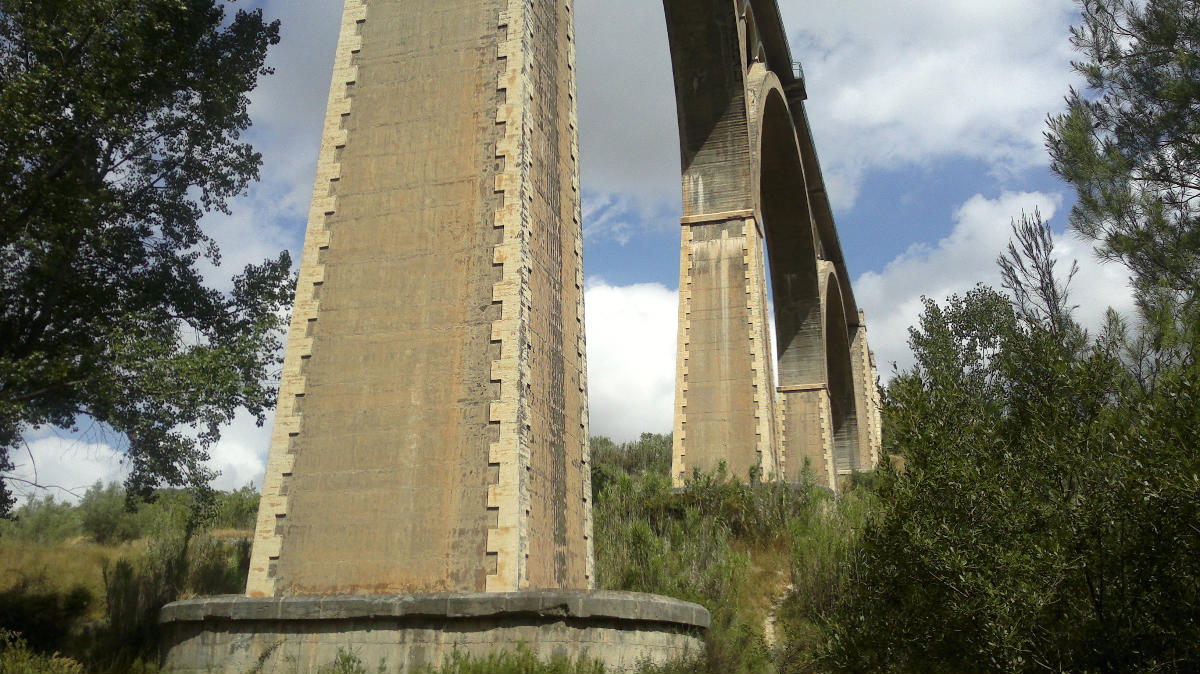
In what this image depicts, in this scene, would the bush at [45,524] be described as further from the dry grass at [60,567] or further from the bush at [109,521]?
the dry grass at [60,567]

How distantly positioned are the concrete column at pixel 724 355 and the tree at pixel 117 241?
24.6 feet

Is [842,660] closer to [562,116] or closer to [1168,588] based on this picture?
[1168,588]

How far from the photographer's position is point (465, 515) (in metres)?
7.46

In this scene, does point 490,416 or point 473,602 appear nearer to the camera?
point 473,602

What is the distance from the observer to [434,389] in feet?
26.3

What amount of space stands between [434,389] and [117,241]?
665 centimetres

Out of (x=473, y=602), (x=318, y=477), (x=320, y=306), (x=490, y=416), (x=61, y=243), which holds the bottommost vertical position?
(x=473, y=602)

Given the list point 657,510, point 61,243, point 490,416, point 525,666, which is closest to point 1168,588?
point 525,666

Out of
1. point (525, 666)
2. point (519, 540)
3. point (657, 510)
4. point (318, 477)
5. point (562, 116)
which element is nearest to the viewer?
point (525, 666)

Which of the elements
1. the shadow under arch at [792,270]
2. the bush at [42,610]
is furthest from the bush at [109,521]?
the shadow under arch at [792,270]

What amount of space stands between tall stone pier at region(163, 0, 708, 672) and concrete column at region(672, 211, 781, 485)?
6.91 meters

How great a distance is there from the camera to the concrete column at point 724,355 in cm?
1572

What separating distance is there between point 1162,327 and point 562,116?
757cm

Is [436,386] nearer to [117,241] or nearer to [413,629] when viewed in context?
[413,629]
